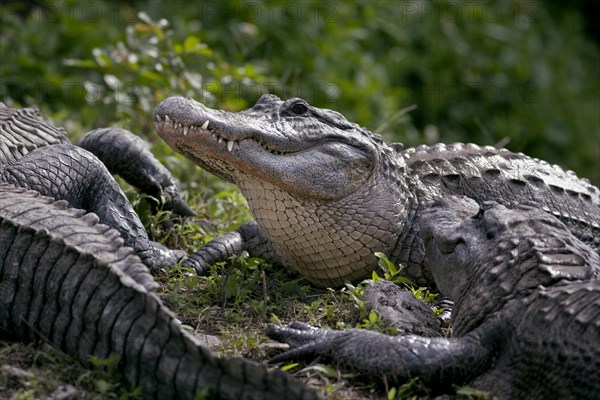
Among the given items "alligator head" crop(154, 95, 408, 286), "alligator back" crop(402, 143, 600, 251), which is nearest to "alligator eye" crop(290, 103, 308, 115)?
"alligator head" crop(154, 95, 408, 286)

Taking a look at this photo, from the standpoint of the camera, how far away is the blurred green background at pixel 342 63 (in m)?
7.45

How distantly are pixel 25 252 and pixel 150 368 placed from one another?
80cm

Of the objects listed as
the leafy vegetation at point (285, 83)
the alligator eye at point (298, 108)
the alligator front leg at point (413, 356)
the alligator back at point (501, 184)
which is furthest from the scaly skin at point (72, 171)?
the alligator front leg at point (413, 356)

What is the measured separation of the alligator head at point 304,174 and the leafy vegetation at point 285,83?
0.21 metres

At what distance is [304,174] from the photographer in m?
4.82

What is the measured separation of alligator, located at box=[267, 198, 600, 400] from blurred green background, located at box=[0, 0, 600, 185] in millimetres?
2279

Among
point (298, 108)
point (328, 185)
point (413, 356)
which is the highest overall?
point (298, 108)

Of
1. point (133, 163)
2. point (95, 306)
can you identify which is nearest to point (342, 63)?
point (133, 163)

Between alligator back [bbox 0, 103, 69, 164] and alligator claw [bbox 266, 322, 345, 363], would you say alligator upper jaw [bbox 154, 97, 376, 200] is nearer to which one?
alligator back [bbox 0, 103, 69, 164]

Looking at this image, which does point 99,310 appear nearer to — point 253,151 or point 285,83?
point 253,151

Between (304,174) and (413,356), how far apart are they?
1.41m

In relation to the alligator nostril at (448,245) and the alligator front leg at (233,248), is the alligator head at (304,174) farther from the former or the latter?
the alligator nostril at (448,245)

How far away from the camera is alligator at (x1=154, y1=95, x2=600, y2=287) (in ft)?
15.6

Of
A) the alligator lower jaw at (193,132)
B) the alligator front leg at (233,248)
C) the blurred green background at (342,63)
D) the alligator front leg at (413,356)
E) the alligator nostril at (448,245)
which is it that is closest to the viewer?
the alligator front leg at (413,356)
